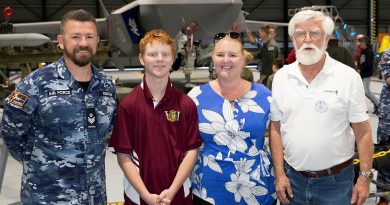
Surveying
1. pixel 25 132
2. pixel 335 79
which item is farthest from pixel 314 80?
pixel 25 132

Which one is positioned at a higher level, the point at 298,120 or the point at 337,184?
the point at 298,120

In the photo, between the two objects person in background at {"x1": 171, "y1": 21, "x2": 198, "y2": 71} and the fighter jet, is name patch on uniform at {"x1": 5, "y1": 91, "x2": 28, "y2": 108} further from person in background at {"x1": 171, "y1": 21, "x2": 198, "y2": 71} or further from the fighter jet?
person in background at {"x1": 171, "y1": 21, "x2": 198, "y2": 71}

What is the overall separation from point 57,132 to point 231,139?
96 centimetres

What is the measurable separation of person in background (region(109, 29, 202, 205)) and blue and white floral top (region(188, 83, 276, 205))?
0.32 feet

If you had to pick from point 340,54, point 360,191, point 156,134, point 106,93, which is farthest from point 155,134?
point 340,54

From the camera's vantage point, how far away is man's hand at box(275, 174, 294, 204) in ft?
8.96

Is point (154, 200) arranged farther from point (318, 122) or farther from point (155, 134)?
point (318, 122)

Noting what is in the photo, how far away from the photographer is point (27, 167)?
2.49 meters

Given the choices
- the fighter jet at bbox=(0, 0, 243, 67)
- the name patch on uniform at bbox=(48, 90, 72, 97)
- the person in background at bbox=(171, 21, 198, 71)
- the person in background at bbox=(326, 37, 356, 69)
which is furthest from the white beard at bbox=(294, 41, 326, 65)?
the person in background at bbox=(171, 21, 198, 71)

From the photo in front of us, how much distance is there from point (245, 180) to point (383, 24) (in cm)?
3013

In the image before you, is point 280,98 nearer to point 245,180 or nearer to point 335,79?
point 335,79

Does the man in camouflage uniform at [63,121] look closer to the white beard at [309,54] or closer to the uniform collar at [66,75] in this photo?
the uniform collar at [66,75]

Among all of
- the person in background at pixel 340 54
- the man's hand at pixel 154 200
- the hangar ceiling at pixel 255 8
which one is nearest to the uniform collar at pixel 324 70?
the man's hand at pixel 154 200

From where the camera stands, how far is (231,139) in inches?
104
